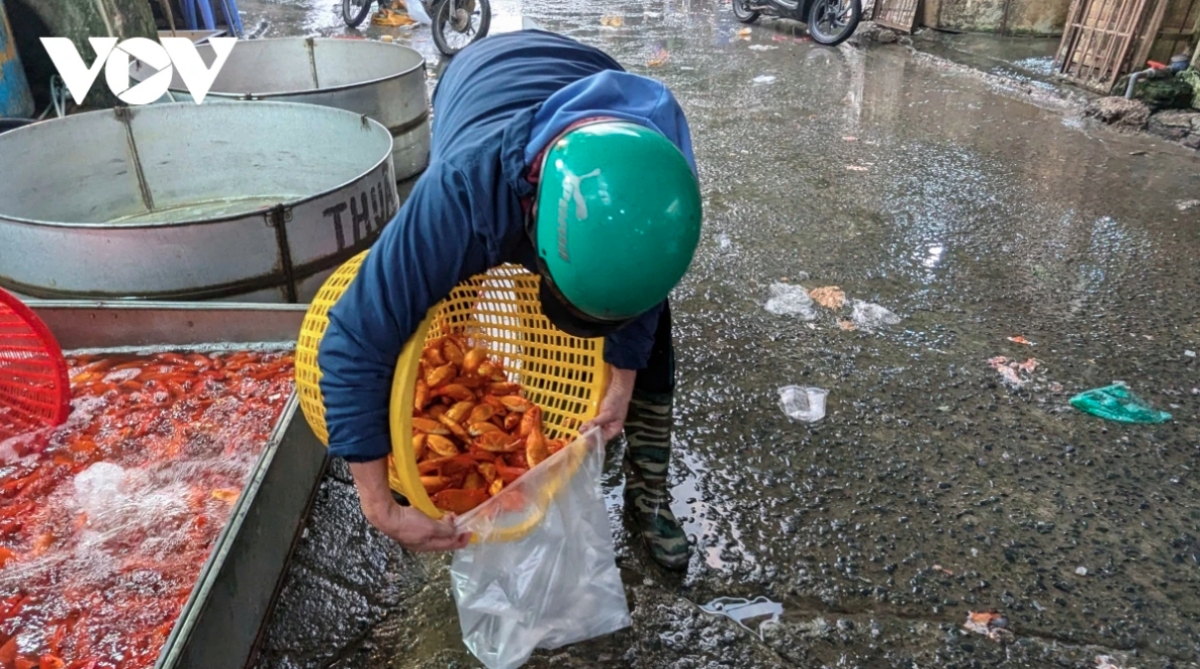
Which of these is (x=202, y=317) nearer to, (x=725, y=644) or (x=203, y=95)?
(x=203, y=95)

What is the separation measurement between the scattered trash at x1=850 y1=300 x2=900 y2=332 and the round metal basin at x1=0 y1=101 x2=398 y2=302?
83.4 inches

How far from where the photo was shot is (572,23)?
33.4 ft

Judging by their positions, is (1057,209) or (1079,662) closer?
(1079,662)

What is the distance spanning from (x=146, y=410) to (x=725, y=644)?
1894 millimetres

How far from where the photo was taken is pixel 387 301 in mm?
1322

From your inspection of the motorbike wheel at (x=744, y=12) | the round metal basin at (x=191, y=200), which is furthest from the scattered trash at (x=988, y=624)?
the motorbike wheel at (x=744, y=12)

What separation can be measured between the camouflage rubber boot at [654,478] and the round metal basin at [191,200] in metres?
1.32

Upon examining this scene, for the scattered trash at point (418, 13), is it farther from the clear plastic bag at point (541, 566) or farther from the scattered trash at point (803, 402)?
the clear plastic bag at point (541, 566)

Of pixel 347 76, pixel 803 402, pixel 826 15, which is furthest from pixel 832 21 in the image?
pixel 803 402

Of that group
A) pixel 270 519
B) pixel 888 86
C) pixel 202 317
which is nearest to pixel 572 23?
pixel 888 86

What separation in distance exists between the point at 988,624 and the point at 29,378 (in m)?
2.94

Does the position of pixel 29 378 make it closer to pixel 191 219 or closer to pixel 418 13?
pixel 191 219

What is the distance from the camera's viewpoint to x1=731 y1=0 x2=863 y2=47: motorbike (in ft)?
28.5

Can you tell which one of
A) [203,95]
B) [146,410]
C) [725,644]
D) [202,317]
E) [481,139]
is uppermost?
[481,139]
